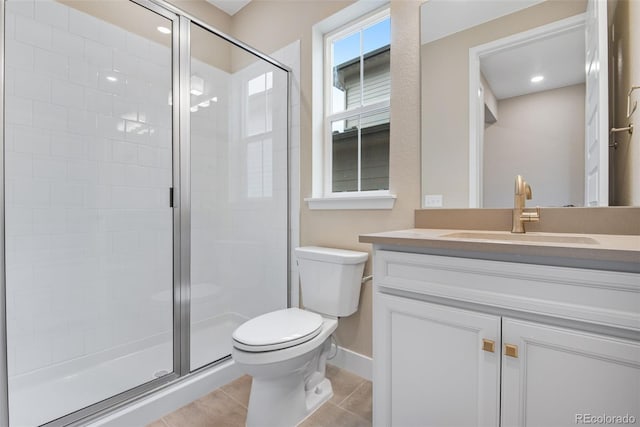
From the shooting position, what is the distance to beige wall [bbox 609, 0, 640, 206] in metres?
1.01

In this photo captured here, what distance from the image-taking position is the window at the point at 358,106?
1858 mm

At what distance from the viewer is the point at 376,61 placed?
1906 mm

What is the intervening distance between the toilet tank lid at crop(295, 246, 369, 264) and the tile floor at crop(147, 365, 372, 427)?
71cm

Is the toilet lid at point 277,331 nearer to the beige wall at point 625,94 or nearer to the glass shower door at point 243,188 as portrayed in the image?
the glass shower door at point 243,188

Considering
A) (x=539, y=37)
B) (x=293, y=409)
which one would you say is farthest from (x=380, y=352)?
(x=539, y=37)

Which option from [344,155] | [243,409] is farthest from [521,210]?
[243,409]

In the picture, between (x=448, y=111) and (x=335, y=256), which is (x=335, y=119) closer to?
(x=448, y=111)

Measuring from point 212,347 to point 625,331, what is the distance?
1.86 meters

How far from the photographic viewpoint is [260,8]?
2.38m

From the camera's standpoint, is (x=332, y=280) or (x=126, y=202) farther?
(x=126, y=202)

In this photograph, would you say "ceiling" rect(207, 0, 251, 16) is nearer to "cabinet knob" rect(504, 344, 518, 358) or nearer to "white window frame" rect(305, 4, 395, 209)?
"white window frame" rect(305, 4, 395, 209)

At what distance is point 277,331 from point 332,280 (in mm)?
426

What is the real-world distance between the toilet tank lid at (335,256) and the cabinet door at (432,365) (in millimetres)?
486

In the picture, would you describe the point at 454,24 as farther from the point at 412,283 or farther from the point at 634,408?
the point at 634,408
